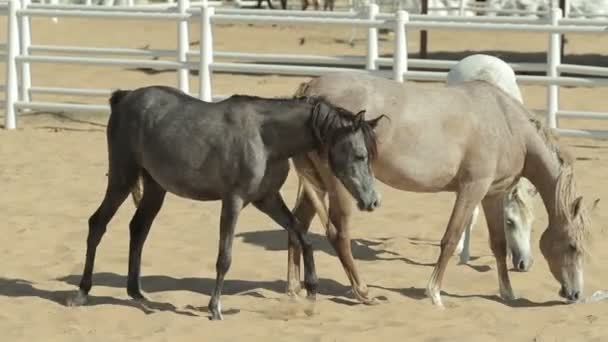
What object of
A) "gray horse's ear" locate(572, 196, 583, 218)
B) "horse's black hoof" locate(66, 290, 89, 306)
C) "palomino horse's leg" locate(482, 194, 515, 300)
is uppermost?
"gray horse's ear" locate(572, 196, 583, 218)

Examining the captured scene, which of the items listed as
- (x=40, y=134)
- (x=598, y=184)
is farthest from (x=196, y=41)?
(x=598, y=184)

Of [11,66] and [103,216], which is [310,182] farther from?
[11,66]

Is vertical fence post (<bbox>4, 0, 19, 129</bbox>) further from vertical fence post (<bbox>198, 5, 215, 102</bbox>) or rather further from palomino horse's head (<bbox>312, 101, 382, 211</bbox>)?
palomino horse's head (<bbox>312, 101, 382, 211</bbox>)

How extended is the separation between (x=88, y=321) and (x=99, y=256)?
1605 mm

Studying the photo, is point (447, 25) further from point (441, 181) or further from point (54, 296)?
point (54, 296)

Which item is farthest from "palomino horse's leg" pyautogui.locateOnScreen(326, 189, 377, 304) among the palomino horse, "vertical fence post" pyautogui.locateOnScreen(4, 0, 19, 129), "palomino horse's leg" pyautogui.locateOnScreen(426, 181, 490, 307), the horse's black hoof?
"vertical fence post" pyautogui.locateOnScreen(4, 0, 19, 129)

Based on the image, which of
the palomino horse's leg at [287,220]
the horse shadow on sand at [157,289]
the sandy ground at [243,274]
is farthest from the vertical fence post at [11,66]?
the palomino horse's leg at [287,220]

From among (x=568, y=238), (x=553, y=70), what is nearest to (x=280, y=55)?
(x=553, y=70)

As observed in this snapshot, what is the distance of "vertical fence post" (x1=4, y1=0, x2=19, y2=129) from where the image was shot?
44.3 ft

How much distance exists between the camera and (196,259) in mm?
7988

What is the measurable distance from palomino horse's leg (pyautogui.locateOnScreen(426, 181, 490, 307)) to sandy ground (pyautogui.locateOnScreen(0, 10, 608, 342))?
92 mm

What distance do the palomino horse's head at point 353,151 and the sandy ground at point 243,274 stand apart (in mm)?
676

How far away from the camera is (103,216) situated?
22.7 ft

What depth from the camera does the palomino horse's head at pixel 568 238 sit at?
23.3 ft
